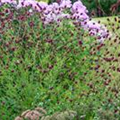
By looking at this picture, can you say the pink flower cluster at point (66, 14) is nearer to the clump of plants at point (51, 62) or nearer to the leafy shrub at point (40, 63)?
the clump of plants at point (51, 62)

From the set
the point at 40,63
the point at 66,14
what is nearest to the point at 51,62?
the point at 40,63

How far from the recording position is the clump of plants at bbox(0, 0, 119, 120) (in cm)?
508

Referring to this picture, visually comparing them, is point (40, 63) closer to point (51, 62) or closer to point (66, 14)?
point (51, 62)

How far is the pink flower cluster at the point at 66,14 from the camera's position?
6.24 metres

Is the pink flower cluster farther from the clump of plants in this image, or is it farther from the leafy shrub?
the leafy shrub

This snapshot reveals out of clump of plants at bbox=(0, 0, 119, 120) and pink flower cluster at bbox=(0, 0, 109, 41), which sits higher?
pink flower cluster at bbox=(0, 0, 109, 41)

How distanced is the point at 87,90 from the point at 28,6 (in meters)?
1.70

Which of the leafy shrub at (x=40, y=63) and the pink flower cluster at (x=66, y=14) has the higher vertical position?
the pink flower cluster at (x=66, y=14)

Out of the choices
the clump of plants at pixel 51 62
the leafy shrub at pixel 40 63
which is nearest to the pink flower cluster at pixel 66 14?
the clump of plants at pixel 51 62

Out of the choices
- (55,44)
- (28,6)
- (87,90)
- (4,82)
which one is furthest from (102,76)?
(28,6)

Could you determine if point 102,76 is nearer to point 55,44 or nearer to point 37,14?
point 55,44

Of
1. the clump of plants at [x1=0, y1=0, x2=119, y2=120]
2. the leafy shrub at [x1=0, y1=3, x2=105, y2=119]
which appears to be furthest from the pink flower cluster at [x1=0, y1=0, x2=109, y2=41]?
the leafy shrub at [x1=0, y1=3, x2=105, y2=119]

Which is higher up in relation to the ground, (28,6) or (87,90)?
(28,6)

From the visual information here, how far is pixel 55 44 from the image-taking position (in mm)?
5777
